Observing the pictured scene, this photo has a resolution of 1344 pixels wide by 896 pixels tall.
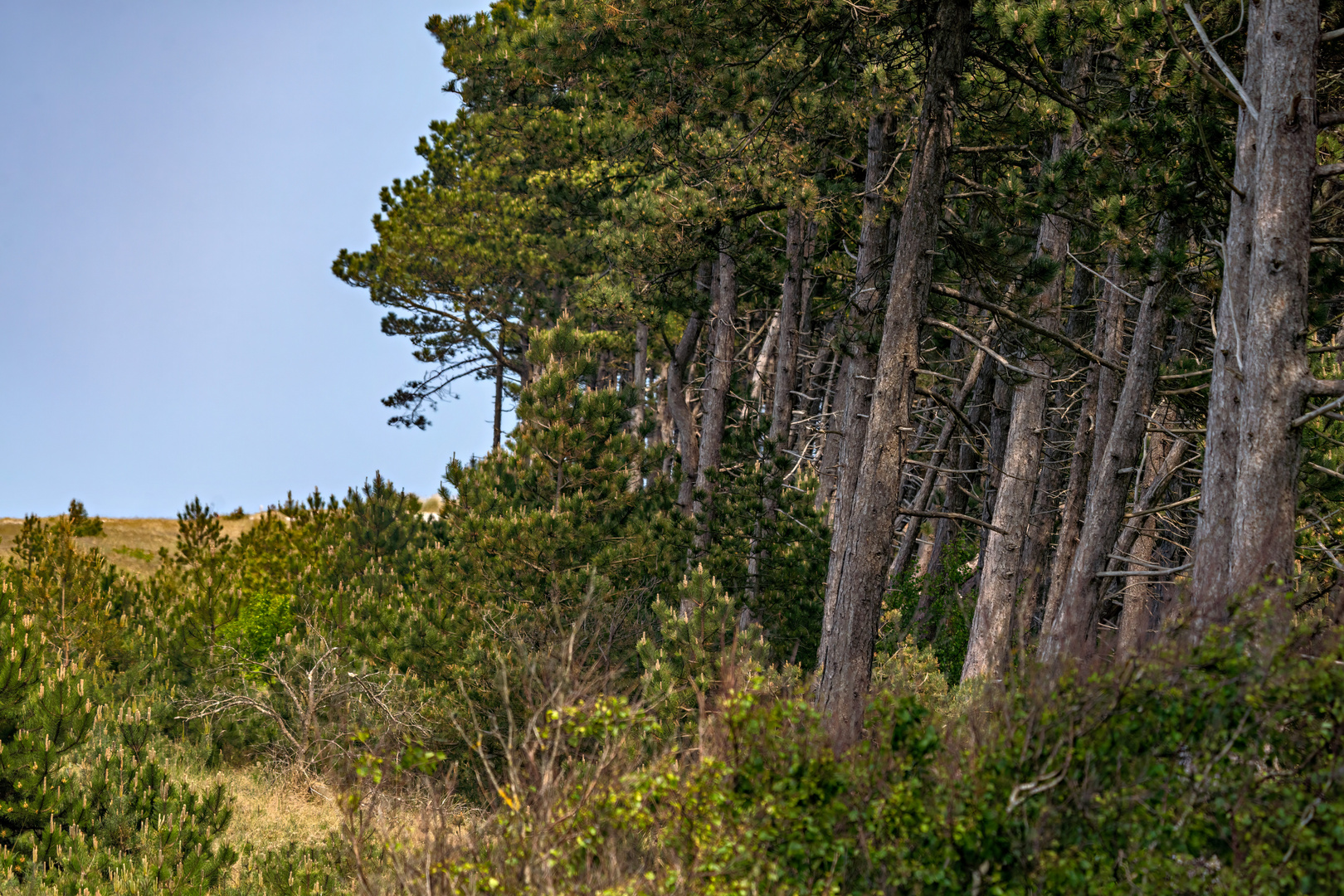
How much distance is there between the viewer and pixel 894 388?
8438mm

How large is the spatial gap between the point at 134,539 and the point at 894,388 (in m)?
29.7

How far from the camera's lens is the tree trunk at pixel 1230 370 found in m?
6.41

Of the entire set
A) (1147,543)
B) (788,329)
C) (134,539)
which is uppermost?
(788,329)

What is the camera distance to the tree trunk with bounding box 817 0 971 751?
843cm

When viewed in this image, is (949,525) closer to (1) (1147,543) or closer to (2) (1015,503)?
(1) (1147,543)

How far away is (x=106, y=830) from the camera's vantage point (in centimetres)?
777

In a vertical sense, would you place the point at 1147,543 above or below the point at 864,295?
below

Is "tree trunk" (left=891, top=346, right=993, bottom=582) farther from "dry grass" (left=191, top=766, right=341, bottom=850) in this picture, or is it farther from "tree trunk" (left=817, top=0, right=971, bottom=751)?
"dry grass" (left=191, top=766, right=341, bottom=850)

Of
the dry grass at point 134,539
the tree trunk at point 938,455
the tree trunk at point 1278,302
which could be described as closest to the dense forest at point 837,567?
the tree trunk at point 1278,302

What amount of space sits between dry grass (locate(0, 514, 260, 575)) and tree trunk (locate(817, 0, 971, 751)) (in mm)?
20923

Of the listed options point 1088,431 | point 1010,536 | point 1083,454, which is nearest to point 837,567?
point 1010,536

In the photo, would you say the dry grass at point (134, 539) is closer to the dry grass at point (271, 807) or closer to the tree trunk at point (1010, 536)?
the dry grass at point (271, 807)

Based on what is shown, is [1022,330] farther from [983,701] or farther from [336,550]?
[336,550]

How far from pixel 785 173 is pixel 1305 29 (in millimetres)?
6376
